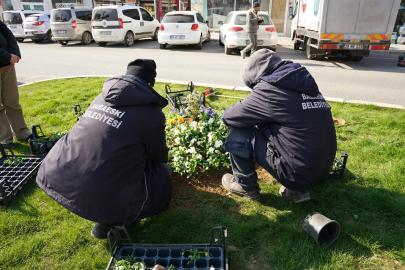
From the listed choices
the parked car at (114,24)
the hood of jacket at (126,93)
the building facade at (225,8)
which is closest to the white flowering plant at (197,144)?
the hood of jacket at (126,93)

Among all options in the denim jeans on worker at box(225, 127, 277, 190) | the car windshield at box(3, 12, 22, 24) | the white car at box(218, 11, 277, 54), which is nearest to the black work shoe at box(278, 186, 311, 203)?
the denim jeans on worker at box(225, 127, 277, 190)

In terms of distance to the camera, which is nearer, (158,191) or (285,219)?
(158,191)

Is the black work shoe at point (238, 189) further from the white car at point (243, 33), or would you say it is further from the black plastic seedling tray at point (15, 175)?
the white car at point (243, 33)

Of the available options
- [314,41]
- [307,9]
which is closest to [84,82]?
[314,41]

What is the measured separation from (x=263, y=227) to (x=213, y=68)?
7382mm

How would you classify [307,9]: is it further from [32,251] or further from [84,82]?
[32,251]

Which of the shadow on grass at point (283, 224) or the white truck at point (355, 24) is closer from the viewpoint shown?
the shadow on grass at point (283, 224)

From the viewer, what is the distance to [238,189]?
122 inches

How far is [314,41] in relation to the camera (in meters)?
10.2

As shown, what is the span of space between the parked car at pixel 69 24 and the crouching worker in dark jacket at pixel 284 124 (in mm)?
15365

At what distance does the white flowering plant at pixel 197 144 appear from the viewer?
11.0 feet

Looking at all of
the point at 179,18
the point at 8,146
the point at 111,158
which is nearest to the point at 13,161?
the point at 8,146

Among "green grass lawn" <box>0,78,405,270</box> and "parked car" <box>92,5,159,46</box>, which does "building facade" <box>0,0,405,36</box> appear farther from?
"green grass lawn" <box>0,78,405,270</box>

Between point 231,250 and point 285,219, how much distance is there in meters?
0.65
